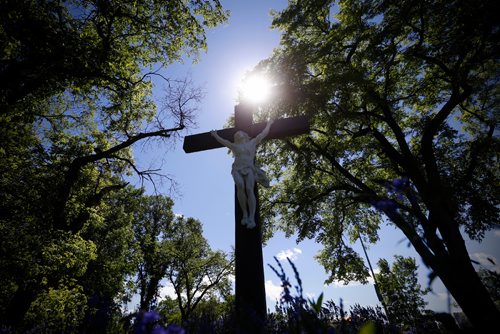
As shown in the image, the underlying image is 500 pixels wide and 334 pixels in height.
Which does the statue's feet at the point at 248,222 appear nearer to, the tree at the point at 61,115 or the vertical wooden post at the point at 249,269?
the vertical wooden post at the point at 249,269

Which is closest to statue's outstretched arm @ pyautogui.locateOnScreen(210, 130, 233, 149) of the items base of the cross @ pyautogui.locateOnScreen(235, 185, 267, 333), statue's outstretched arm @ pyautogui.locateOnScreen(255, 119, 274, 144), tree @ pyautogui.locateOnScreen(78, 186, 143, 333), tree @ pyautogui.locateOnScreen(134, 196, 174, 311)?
statue's outstretched arm @ pyautogui.locateOnScreen(255, 119, 274, 144)

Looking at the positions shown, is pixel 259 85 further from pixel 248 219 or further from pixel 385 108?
pixel 248 219

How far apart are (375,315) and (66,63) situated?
354 inches

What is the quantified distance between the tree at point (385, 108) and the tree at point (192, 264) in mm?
13963

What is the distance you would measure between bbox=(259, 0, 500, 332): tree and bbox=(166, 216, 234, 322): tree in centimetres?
1396

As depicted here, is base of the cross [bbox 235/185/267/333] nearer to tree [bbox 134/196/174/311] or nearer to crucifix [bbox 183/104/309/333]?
crucifix [bbox 183/104/309/333]

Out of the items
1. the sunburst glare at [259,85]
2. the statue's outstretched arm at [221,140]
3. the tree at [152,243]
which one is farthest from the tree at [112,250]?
the statue's outstretched arm at [221,140]

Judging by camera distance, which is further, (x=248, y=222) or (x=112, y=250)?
(x=112, y=250)

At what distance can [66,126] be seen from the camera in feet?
44.7

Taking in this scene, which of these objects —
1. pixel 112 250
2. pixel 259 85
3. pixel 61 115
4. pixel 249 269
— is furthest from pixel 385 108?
pixel 112 250

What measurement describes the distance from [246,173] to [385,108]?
8195 mm

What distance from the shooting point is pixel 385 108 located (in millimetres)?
10227

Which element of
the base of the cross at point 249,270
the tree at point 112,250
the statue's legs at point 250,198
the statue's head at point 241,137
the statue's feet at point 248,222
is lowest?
the base of the cross at point 249,270

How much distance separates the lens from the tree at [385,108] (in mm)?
7980
